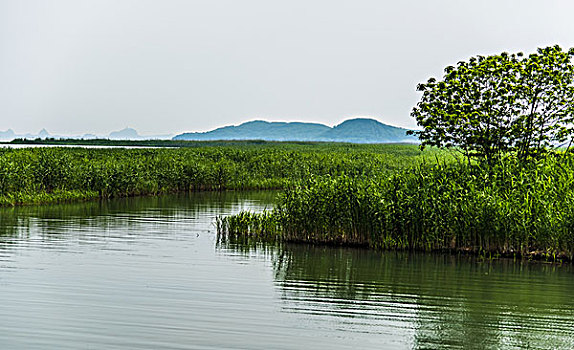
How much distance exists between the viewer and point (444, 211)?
17625 millimetres

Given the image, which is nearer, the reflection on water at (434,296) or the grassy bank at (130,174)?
the reflection on water at (434,296)

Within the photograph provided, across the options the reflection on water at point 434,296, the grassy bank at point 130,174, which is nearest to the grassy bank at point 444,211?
the reflection on water at point 434,296

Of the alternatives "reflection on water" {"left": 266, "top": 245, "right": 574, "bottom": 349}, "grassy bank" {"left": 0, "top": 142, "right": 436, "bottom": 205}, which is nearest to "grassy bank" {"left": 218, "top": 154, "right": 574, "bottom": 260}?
"reflection on water" {"left": 266, "top": 245, "right": 574, "bottom": 349}

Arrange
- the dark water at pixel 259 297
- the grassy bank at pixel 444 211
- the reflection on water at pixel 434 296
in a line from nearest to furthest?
the dark water at pixel 259 297 < the reflection on water at pixel 434 296 < the grassy bank at pixel 444 211

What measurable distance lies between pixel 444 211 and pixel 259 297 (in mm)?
6982

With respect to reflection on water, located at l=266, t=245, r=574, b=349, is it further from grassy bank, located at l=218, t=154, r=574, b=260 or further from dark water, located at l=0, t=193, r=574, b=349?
grassy bank, located at l=218, t=154, r=574, b=260

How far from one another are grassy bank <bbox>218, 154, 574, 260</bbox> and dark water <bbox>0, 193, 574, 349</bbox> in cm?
72

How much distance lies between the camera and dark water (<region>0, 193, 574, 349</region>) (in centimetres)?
984

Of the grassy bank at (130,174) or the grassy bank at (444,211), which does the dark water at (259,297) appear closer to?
the grassy bank at (444,211)

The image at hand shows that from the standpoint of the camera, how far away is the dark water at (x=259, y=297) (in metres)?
9.84

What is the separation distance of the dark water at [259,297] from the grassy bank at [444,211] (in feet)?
2.38

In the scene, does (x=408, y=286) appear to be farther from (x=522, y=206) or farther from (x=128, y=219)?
(x=128, y=219)

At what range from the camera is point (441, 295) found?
43.2 feet

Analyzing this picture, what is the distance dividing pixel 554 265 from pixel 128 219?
15.6 m
